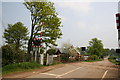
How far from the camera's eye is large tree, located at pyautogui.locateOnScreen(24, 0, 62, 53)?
21.0 m

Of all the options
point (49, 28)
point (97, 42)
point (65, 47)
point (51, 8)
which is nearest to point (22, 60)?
point (49, 28)

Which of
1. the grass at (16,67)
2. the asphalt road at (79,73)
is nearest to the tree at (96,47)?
the asphalt road at (79,73)

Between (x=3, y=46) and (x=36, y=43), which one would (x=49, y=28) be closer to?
(x=36, y=43)

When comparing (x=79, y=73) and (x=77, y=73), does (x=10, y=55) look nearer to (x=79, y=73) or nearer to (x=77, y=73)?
(x=77, y=73)

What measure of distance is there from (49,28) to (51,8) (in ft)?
10.2

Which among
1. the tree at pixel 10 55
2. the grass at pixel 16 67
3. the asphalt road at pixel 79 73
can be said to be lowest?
the asphalt road at pixel 79 73

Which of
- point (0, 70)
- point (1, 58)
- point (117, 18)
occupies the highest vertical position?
point (117, 18)

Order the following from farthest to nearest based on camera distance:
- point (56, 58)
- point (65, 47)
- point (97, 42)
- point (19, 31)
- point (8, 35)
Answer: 1. point (97, 42)
2. point (65, 47)
3. point (19, 31)
4. point (8, 35)
5. point (56, 58)

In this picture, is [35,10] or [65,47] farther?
[65,47]

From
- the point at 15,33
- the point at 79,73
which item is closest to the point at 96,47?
the point at 15,33

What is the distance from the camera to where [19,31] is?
31.2 m

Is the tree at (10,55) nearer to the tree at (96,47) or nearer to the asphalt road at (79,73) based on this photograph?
the asphalt road at (79,73)

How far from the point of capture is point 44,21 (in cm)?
2117

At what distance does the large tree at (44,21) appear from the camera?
2097 centimetres
